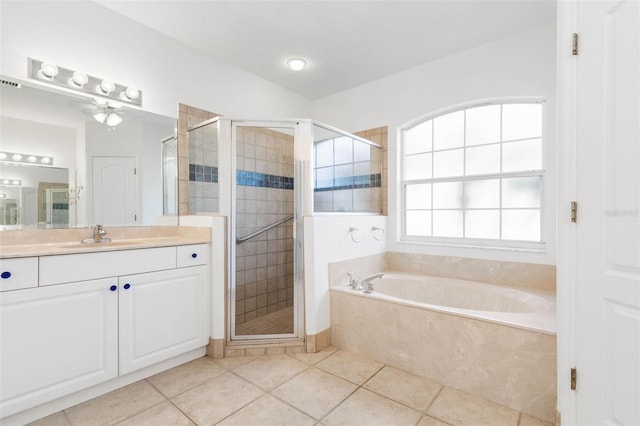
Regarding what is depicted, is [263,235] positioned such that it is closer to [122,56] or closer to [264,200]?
[264,200]

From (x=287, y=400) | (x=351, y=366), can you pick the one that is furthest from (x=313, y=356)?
(x=287, y=400)

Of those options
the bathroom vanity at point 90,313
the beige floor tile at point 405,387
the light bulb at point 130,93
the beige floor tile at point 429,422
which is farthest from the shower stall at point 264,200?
the beige floor tile at point 429,422

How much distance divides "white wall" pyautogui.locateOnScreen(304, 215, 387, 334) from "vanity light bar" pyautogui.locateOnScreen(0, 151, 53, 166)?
179 centimetres

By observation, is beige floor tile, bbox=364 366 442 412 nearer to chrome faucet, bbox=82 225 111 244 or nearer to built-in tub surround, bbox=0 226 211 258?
built-in tub surround, bbox=0 226 211 258

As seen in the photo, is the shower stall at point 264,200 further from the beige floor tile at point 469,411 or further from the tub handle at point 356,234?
the beige floor tile at point 469,411

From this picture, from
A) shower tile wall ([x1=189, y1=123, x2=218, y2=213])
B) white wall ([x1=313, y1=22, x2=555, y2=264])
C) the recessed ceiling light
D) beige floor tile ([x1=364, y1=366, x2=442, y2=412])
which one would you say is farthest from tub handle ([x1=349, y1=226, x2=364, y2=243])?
the recessed ceiling light

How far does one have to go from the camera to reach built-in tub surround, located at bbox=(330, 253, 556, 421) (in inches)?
60.6

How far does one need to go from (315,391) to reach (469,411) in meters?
0.86

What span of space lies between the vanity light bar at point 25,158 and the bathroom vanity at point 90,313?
1.77 ft

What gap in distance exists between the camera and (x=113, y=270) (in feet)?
5.61

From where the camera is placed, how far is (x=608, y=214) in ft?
3.63

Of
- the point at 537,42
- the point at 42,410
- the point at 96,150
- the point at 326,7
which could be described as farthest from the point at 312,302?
the point at 537,42

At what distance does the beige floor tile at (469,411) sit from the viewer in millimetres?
1486

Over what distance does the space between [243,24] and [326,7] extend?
0.68 metres
